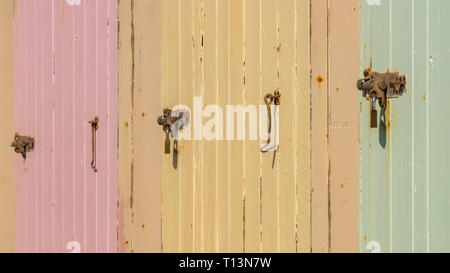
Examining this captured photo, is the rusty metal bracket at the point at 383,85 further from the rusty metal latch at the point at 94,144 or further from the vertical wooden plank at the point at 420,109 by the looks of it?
the rusty metal latch at the point at 94,144

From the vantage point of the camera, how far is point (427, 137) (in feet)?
4.66

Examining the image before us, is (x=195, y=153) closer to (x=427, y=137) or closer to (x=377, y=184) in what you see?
(x=377, y=184)

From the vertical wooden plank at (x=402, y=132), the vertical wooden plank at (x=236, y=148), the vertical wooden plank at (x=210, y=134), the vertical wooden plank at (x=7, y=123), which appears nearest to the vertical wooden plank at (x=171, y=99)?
the vertical wooden plank at (x=210, y=134)

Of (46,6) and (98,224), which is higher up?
(46,6)

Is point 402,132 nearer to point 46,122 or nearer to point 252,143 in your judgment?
point 252,143

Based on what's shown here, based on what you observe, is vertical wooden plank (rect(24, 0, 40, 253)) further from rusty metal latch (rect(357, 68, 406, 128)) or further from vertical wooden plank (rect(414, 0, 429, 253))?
vertical wooden plank (rect(414, 0, 429, 253))

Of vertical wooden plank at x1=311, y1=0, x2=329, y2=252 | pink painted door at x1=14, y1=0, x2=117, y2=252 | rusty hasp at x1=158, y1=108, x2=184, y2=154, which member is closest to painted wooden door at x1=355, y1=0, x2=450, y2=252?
vertical wooden plank at x1=311, y1=0, x2=329, y2=252

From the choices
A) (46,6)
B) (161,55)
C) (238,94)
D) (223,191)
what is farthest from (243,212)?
(46,6)

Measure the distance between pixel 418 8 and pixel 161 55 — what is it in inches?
39.7

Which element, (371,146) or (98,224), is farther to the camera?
(98,224)

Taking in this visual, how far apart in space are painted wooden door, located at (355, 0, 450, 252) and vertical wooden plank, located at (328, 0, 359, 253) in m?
0.03

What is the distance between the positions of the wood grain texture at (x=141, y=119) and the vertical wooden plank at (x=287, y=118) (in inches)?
19.5
